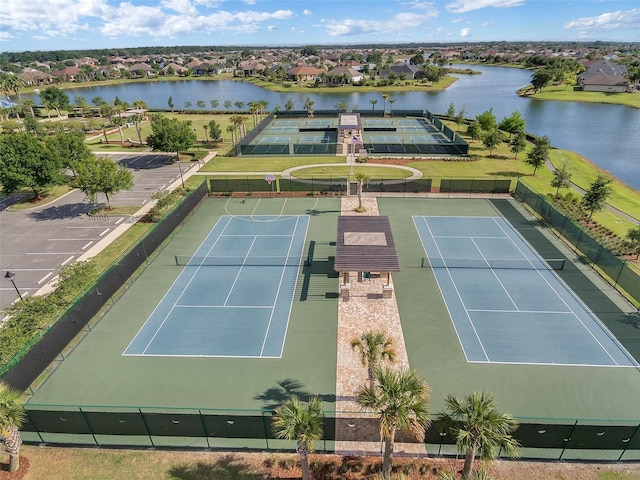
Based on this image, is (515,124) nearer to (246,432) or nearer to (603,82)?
(246,432)

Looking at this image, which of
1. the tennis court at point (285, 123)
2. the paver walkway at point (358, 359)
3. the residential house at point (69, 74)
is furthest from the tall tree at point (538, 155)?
the residential house at point (69, 74)

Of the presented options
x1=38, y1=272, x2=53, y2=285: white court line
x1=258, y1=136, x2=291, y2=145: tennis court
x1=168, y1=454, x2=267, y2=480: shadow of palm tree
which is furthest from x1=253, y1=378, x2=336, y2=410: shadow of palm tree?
x1=258, y1=136, x2=291, y2=145: tennis court

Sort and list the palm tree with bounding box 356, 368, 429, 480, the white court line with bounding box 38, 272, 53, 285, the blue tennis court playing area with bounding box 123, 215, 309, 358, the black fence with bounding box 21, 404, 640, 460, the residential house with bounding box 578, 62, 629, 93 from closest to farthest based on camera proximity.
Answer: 1. the palm tree with bounding box 356, 368, 429, 480
2. the black fence with bounding box 21, 404, 640, 460
3. the blue tennis court playing area with bounding box 123, 215, 309, 358
4. the white court line with bounding box 38, 272, 53, 285
5. the residential house with bounding box 578, 62, 629, 93

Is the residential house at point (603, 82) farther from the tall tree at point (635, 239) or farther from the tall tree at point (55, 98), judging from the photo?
the tall tree at point (55, 98)

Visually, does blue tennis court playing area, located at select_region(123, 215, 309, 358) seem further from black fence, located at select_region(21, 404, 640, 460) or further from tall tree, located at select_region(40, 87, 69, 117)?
tall tree, located at select_region(40, 87, 69, 117)

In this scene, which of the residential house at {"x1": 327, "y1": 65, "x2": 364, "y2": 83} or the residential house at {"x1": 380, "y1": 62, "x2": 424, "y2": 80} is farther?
the residential house at {"x1": 380, "y1": 62, "x2": 424, "y2": 80}

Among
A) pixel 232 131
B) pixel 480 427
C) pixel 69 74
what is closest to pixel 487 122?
pixel 232 131

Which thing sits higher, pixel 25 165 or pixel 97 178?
pixel 25 165
